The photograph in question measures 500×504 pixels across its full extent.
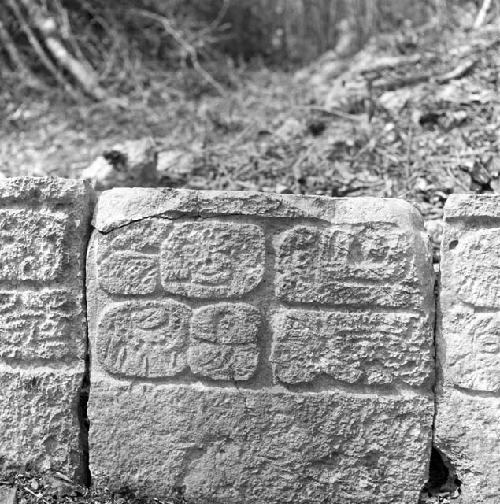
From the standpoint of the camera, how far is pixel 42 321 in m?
2.09

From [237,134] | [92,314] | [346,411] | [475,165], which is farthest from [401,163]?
[92,314]

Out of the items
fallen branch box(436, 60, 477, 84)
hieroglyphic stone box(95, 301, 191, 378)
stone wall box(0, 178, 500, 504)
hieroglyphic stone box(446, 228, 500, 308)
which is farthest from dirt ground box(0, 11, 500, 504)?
hieroglyphic stone box(446, 228, 500, 308)

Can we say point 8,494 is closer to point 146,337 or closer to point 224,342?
point 146,337

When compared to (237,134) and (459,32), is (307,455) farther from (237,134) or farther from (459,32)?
(459,32)

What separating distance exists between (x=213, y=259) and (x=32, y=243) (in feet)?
1.79

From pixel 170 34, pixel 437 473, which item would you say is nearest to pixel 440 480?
pixel 437 473

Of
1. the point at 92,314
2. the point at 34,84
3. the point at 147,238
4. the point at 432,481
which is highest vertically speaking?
the point at 34,84

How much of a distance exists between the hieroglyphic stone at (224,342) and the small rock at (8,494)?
0.67 metres

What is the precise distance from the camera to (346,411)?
6.71ft

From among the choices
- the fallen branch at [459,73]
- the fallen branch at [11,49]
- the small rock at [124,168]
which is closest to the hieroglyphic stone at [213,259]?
the small rock at [124,168]

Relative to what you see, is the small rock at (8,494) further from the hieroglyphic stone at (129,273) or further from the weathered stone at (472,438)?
the weathered stone at (472,438)

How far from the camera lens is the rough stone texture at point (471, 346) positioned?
195cm

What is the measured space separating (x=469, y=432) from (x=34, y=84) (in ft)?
12.4

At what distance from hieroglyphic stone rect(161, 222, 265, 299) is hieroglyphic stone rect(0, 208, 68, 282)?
12.6 inches
